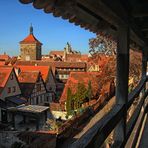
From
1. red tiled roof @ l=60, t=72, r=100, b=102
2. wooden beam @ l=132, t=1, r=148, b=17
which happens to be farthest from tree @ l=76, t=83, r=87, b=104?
wooden beam @ l=132, t=1, r=148, b=17

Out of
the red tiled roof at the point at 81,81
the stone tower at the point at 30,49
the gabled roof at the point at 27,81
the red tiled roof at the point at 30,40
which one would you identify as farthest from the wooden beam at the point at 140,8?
the red tiled roof at the point at 30,40

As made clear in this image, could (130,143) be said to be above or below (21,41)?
below

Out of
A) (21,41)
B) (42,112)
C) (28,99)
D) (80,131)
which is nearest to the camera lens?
(80,131)

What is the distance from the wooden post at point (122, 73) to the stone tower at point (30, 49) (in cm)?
9202

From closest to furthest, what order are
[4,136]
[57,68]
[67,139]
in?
[67,139] → [4,136] → [57,68]

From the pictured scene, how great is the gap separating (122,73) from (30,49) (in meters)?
92.9

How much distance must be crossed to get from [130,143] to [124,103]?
794 millimetres

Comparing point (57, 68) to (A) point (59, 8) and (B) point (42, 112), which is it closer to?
(B) point (42, 112)

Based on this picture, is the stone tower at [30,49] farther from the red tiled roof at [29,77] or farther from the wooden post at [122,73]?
the wooden post at [122,73]

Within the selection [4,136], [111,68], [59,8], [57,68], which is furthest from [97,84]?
[57,68]

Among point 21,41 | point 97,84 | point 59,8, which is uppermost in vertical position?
point 21,41

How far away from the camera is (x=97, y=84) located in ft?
97.2

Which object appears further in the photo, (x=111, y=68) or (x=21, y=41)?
(x=21, y=41)

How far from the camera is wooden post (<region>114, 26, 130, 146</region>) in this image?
13.4 feet
